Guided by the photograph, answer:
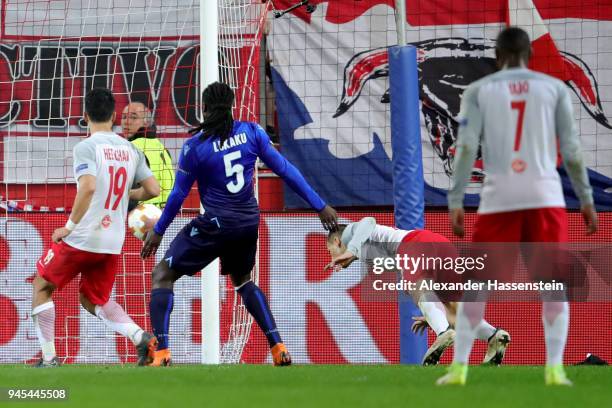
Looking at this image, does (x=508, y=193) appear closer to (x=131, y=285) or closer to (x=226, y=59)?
(x=226, y=59)

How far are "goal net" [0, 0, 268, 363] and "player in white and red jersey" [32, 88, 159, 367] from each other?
10.2ft

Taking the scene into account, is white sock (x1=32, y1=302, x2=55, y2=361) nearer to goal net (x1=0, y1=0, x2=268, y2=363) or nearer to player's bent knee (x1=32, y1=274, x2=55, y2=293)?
player's bent knee (x1=32, y1=274, x2=55, y2=293)

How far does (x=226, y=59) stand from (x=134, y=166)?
10.0ft

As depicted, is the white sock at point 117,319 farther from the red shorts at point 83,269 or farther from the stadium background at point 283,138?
the stadium background at point 283,138

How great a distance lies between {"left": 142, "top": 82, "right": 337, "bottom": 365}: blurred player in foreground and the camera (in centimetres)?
962

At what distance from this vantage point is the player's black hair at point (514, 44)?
6.71 meters

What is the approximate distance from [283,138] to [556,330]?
22.4 ft

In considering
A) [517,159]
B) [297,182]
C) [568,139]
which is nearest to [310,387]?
[517,159]

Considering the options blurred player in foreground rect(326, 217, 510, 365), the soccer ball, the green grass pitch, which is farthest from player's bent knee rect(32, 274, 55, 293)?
blurred player in foreground rect(326, 217, 510, 365)

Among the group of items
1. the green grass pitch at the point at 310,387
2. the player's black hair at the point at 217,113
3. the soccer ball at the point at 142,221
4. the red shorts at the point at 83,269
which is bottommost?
the green grass pitch at the point at 310,387

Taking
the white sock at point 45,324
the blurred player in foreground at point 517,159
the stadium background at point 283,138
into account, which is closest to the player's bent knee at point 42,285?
the white sock at point 45,324

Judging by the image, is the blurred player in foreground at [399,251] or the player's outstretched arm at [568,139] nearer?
the player's outstretched arm at [568,139]

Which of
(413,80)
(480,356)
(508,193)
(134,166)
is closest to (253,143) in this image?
(134,166)

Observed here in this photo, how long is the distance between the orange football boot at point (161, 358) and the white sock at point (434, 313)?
2182mm
